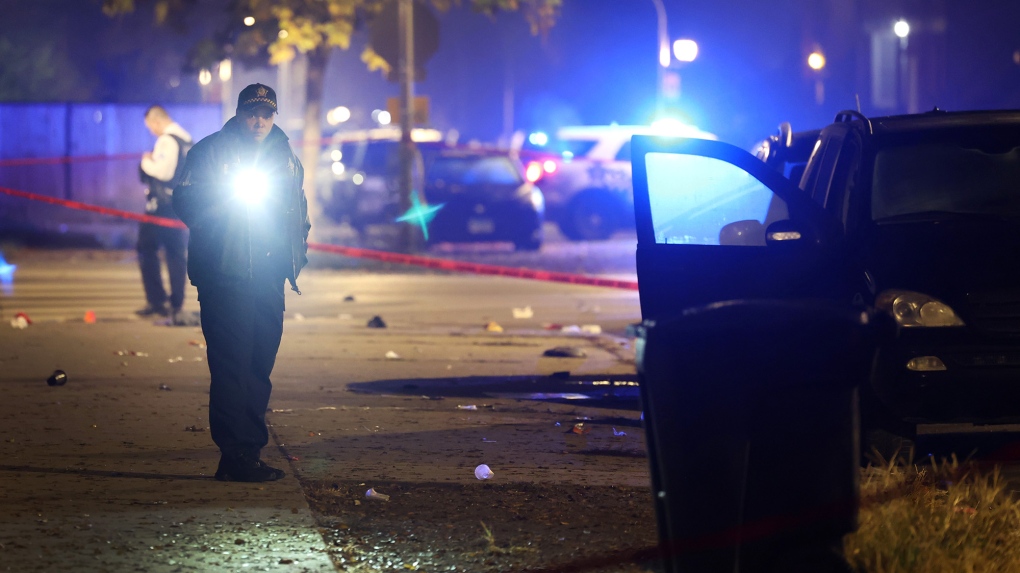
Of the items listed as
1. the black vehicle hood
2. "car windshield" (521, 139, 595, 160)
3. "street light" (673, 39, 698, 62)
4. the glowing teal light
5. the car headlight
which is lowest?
the glowing teal light

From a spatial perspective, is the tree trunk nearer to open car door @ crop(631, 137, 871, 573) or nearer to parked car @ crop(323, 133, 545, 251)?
parked car @ crop(323, 133, 545, 251)

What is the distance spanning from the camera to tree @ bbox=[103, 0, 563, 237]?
22.3 meters

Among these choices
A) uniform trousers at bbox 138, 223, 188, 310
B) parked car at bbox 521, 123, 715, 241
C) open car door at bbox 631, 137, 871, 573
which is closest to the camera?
open car door at bbox 631, 137, 871, 573

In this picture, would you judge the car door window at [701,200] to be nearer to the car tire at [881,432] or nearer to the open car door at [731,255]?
the open car door at [731,255]

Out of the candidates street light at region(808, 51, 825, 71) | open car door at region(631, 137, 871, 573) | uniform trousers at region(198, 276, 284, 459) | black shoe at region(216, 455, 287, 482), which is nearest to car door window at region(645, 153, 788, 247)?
uniform trousers at region(198, 276, 284, 459)

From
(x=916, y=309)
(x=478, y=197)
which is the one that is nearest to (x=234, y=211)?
(x=916, y=309)

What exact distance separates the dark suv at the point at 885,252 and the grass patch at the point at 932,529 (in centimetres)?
62

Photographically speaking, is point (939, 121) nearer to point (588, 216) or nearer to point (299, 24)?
point (299, 24)

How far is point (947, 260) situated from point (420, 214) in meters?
14.8

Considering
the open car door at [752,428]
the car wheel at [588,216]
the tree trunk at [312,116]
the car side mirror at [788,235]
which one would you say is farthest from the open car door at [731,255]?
the tree trunk at [312,116]

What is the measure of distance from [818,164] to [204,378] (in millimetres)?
4216

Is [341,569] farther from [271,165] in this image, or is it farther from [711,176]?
[711,176]

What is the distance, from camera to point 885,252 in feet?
22.1

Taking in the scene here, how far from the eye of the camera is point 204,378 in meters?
9.66
